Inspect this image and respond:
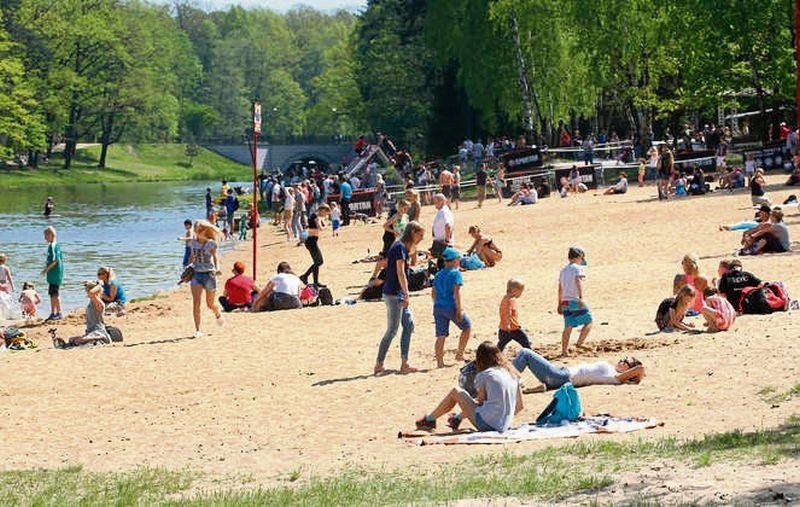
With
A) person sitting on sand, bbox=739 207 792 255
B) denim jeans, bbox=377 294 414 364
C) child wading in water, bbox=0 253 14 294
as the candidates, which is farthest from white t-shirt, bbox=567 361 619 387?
child wading in water, bbox=0 253 14 294

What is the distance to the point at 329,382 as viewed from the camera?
59.6 ft

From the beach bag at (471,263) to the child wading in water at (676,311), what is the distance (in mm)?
10034

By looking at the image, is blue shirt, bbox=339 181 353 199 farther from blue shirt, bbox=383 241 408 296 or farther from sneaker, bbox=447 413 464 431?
sneaker, bbox=447 413 464 431

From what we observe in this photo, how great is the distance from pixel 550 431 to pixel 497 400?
55cm

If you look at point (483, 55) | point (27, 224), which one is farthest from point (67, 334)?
point (483, 55)

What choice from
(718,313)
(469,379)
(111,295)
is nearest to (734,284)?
(718,313)

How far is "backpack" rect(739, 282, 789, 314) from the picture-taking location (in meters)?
19.4

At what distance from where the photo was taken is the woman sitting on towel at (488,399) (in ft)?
47.1

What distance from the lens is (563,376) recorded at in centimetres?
1614

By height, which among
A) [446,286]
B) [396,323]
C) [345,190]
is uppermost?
[446,286]

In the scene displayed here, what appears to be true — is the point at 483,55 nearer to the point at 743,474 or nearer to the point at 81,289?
the point at 81,289

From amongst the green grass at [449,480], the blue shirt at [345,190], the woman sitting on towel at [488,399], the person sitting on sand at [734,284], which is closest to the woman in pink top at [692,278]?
the person sitting on sand at [734,284]

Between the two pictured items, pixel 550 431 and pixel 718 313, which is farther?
pixel 718 313

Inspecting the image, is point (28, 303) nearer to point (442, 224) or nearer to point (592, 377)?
point (442, 224)
